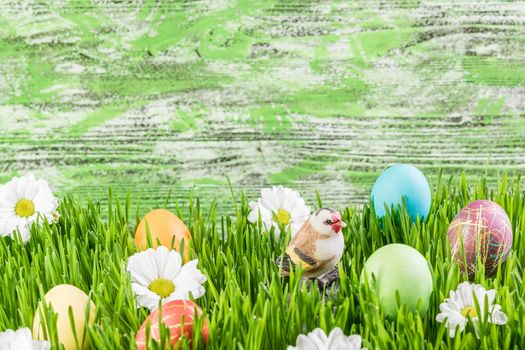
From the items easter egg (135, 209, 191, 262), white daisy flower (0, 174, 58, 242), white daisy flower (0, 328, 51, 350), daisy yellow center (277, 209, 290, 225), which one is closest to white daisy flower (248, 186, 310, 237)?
daisy yellow center (277, 209, 290, 225)

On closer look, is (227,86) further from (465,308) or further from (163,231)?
(465,308)

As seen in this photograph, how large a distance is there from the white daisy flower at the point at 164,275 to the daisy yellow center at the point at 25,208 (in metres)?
0.24

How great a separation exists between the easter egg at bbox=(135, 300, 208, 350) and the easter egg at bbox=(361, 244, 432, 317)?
0.15m

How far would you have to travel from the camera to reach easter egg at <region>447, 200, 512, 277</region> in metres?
0.72

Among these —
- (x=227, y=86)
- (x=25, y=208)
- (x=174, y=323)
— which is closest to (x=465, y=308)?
(x=174, y=323)

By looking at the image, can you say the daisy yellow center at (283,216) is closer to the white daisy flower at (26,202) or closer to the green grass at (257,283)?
the green grass at (257,283)

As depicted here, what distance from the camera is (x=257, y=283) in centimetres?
71

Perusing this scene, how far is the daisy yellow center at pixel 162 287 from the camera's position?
67 centimetres

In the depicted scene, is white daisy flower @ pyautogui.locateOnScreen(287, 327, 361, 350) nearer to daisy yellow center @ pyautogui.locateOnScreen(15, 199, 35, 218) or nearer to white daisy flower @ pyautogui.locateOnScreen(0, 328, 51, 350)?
white daisy flower @ pyautogui.locateOnScreen(0, 328, 51, 350)

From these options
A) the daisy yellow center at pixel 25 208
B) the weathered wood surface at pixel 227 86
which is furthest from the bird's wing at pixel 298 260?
the weathered wood surface at pixel 227 86

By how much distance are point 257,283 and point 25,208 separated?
0.32 meters

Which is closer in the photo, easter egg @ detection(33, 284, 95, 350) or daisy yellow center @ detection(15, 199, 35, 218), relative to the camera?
easter egg @ detection(33, 284, 95, 350)

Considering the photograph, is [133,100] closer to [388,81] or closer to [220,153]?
[220,153]

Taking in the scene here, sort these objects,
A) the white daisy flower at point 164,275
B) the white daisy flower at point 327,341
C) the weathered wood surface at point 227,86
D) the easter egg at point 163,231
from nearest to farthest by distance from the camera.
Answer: the white daisy flower at point 327,341 → the white daisy flower at point 164,275 → the easter egg at point 163,231 → the weathered wood surface at point 227,86
